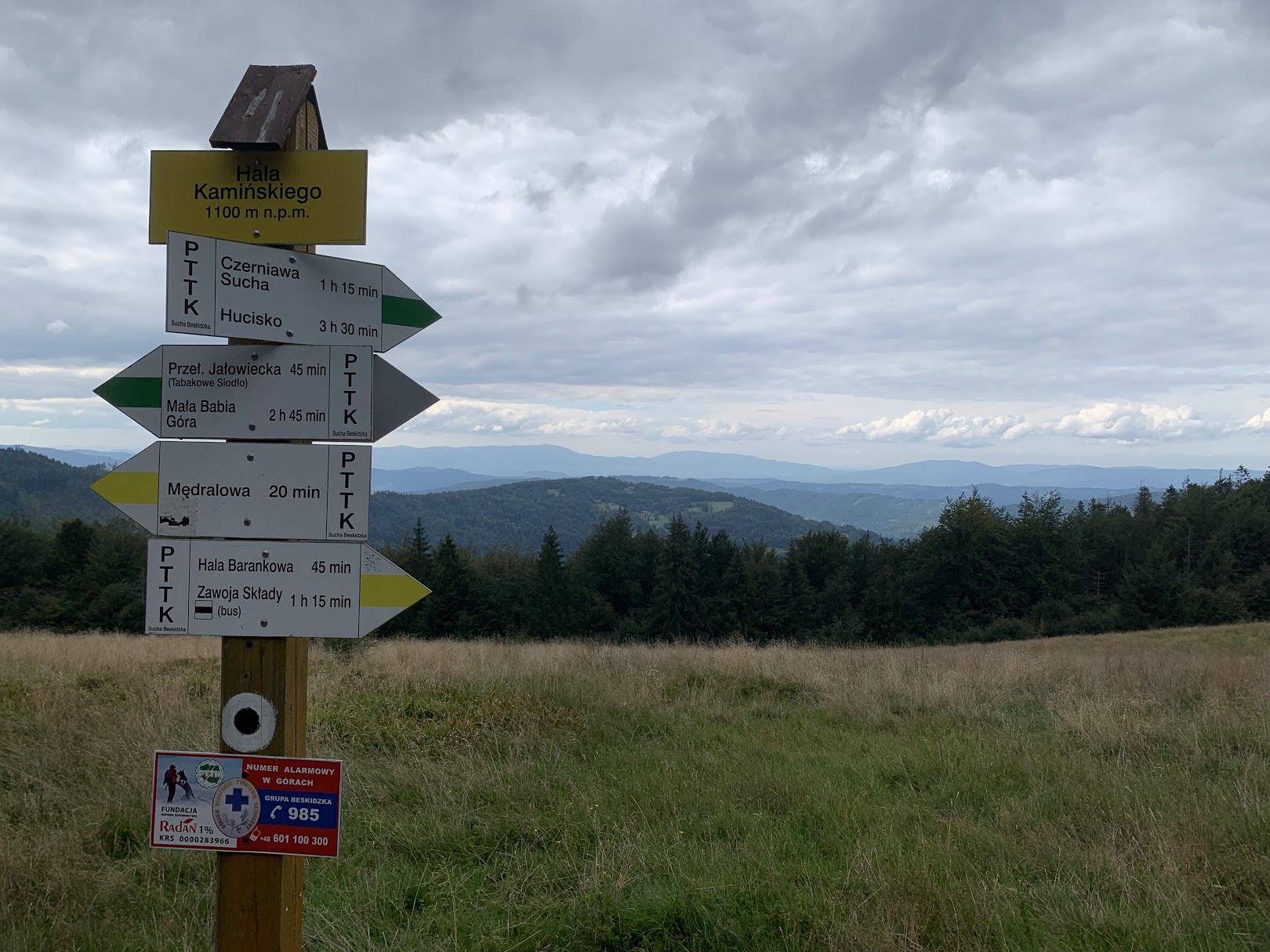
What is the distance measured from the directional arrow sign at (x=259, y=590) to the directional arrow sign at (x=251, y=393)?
35cm

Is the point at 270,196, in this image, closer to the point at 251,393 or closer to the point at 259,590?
the point at 251,393

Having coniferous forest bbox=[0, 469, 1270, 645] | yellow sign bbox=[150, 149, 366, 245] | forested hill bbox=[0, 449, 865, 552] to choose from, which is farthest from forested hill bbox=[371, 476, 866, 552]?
yellow sign bbox=[150, 149, 366, 245]

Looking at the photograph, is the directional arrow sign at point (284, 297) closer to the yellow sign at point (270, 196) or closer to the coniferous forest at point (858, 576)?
the yellow sign at point (270, 196)

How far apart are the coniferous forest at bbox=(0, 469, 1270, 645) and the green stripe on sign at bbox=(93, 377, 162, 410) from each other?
4864 centimetres

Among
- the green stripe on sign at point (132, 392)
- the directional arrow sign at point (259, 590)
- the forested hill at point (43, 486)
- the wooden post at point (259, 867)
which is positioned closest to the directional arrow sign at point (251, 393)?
the green stripe on sign at point (132, 392)

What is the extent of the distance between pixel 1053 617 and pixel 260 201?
62.0 metres

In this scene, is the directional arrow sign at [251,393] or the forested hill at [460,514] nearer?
the directional arrow sign at [251,393]

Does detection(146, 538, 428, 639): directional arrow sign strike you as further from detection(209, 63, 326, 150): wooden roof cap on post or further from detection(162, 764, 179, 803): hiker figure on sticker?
detection(209, 63, 326, 150): wooden roof cap on post

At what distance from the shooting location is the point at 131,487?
2.39 m

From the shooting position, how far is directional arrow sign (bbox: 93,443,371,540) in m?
2.38

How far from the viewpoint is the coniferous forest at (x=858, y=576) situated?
5038 centimetres

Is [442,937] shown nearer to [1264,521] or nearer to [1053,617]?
[1053,617]

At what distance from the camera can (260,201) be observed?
2.50m

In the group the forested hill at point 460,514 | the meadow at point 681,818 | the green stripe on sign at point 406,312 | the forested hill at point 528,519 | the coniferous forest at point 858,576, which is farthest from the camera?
the forested hill at point 528,519
